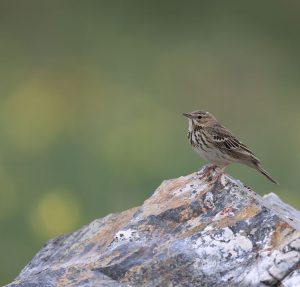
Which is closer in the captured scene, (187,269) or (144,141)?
(187,269)

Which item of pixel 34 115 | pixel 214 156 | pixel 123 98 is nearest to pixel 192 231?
pixel 214 156

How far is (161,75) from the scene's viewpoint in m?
19.4

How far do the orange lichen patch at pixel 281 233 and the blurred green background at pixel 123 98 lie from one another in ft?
17.0

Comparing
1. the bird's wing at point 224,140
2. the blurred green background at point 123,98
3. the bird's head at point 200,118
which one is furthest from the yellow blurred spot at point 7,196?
the bird's wing at point 224,140

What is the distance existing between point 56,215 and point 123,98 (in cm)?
469

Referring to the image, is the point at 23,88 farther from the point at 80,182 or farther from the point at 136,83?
the point at 80,182

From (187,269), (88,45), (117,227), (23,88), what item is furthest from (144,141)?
(187,269)

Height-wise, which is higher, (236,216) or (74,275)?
(74,275)

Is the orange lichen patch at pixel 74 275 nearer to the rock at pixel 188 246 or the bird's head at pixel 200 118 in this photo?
the rock at pixel 188 246

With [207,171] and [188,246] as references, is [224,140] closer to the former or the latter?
[207,171]

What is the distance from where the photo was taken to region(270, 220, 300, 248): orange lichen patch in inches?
309

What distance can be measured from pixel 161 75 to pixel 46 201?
226 inches

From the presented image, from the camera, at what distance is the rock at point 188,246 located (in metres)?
7.82

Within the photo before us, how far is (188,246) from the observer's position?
8.16 metres
